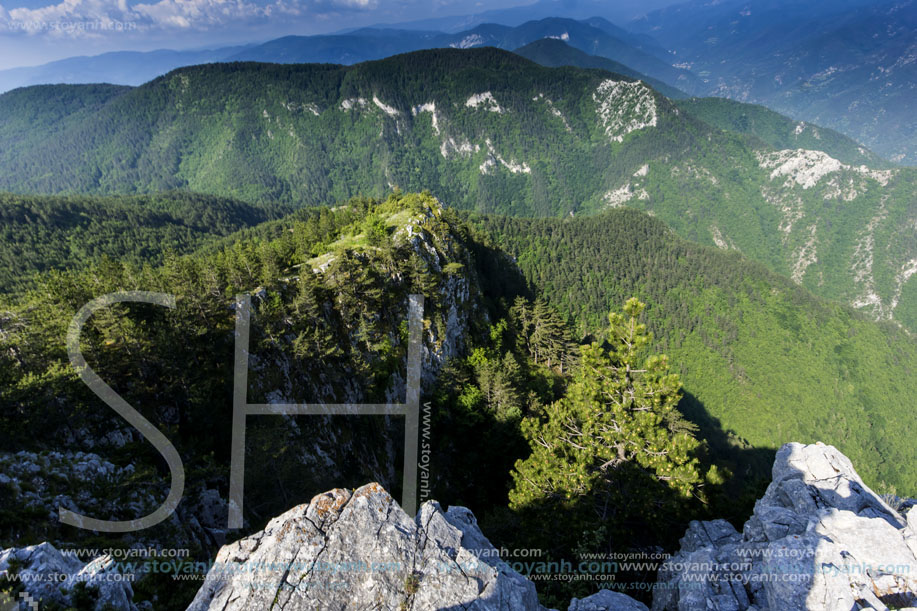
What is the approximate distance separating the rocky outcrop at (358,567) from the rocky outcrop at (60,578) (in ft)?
9.32

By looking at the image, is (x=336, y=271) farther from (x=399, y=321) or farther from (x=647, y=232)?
(x=647, y=232)

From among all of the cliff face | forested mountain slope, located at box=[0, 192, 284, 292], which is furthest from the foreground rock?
forested mountain slope, located at box=[0, 192, 284, 292]

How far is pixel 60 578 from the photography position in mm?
11133

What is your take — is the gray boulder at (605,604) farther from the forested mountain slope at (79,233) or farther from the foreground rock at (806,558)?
the forested mountain slope at (79,233)

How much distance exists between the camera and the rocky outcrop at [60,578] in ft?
34.4

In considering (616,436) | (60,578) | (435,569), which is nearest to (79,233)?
(60,578)

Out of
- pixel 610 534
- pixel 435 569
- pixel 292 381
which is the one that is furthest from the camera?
pixel 292 381

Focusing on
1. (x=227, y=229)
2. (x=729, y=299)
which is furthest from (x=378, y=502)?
(x=227, y=229)

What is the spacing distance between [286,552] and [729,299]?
187m

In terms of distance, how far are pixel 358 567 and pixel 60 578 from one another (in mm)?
8469

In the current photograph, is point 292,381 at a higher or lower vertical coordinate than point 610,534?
higher

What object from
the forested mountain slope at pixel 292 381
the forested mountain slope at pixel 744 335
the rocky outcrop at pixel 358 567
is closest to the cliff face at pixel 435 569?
the rocky outcrop at pixel 358 567

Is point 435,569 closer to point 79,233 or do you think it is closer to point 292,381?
point 292,381

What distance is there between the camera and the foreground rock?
1141 cm
